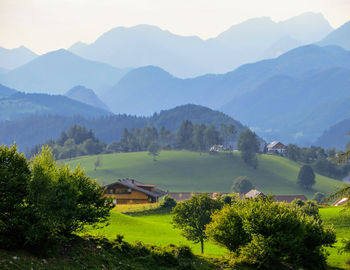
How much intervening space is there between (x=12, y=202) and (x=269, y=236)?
14.1 metres

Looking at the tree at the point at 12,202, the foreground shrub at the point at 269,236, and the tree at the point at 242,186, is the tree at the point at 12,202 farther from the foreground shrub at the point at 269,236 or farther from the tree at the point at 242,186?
the tree at the point at 242,186

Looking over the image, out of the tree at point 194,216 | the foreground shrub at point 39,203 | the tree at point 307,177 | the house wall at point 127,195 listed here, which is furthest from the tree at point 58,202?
the tree at point 307,177

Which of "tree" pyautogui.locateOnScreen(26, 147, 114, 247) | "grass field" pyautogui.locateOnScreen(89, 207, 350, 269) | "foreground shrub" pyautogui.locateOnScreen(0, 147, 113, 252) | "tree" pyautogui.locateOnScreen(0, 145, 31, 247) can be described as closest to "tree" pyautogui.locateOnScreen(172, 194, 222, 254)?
"grass field" pyautogui.locateOnScreen(89, 207, 350, 269)

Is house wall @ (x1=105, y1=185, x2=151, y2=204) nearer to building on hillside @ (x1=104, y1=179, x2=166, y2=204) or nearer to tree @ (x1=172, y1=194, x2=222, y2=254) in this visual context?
building on hillside @ (x1=104, y1=179, x2=166, y2=204)

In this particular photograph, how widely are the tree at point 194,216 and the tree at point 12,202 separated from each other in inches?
729

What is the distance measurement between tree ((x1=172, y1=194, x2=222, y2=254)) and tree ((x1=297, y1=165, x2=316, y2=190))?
6100 inches

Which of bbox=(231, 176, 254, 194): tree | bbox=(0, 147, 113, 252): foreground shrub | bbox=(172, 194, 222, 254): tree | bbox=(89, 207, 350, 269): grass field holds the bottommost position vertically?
bbox=(231, 176, 254, 194): tree

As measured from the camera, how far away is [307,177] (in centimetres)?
18825

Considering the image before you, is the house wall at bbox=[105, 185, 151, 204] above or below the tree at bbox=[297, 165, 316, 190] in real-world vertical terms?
below

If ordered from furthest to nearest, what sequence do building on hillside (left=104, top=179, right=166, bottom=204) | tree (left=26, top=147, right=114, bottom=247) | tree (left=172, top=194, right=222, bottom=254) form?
building on hillside (left=104, top=179, right=166, bottom=204) → tree (left=172, top=194, right=222, bottom=254) → tree (left=26, top=147, right=114, bottom=247)

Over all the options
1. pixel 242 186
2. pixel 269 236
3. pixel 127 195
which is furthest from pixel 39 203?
pixel 242 186

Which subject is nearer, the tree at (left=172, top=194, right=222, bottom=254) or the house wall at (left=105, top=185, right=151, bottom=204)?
the tree at (left=172, top=194, right=222, bottom=254)

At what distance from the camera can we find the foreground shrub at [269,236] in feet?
93.6

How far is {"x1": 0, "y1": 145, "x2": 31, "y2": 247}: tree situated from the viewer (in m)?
22.1
